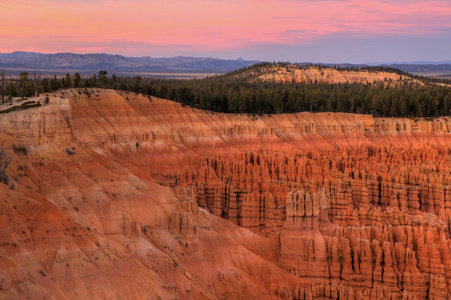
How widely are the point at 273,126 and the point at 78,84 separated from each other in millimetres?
31487

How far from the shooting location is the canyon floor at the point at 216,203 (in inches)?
1385

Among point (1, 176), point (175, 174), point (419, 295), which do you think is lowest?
point (419, 295)

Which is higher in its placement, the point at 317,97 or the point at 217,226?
the point at 317,97

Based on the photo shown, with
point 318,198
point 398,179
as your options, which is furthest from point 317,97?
point 318,198

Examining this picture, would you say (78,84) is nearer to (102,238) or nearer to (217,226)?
(217,226)

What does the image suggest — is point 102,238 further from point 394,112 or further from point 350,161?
point 394,112

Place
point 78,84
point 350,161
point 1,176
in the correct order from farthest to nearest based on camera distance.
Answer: point 78,84, point 350,161, point 1,176

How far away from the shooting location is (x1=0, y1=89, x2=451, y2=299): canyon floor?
35188 millimetres

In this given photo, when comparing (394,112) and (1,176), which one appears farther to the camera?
(394,112)

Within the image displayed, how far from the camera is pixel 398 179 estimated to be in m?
79.8

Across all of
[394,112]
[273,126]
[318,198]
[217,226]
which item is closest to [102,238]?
[217,226]

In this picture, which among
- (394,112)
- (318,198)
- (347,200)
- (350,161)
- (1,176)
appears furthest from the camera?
(394,112)

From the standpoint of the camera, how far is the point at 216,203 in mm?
77188

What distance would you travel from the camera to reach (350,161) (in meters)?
90.6
